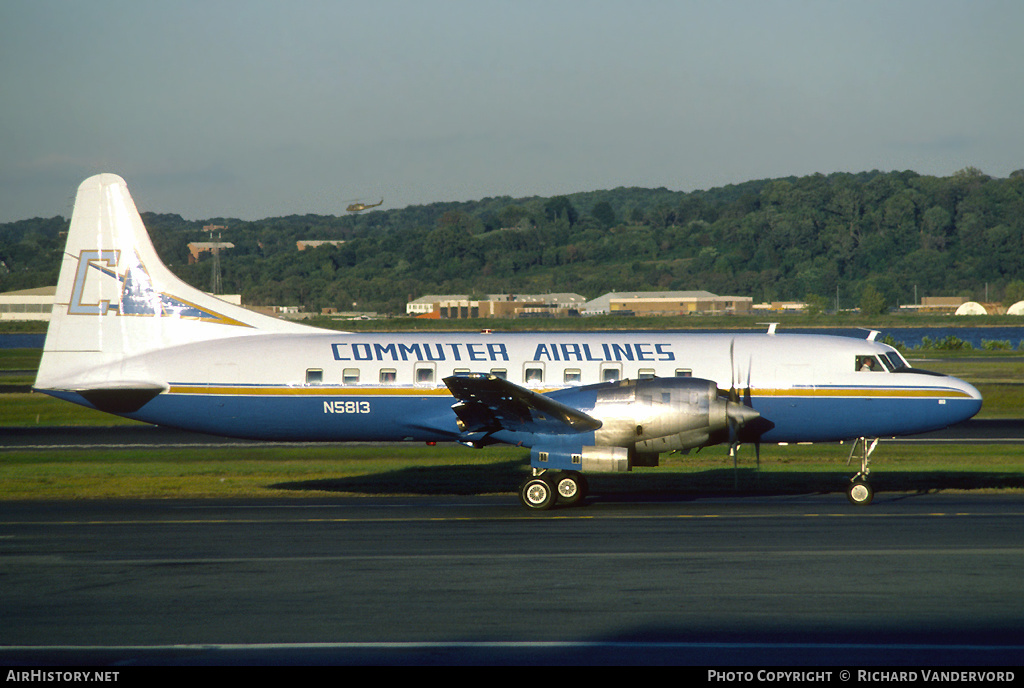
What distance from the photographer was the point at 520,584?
13.8 metres

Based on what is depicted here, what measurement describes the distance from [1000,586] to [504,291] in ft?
605

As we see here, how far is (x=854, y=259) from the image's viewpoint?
187 metres

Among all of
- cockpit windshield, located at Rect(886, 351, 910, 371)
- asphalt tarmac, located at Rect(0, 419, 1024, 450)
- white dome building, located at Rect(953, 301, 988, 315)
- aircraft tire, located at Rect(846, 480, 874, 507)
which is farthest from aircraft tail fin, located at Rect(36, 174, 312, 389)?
white dome building, located at Rect(953, 301, 988, 315)

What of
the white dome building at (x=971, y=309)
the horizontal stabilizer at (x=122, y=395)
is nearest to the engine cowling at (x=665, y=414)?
the horizontal stabilizer at (x=122, y=395)

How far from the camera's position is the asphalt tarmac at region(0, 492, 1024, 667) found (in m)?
10.8

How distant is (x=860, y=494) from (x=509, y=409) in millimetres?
7568

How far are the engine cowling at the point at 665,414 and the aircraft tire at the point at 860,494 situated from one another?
288cm

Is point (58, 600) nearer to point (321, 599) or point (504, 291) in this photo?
point (321, 599)

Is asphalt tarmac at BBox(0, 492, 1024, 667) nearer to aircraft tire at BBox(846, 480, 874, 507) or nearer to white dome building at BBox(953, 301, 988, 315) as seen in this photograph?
aircraft tire at BBox(846, 480, 874, 507)

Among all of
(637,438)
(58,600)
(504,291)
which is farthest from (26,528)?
(504,291)

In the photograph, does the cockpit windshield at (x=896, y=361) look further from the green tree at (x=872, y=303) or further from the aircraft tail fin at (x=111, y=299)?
the green tree at (x=872, y=303)

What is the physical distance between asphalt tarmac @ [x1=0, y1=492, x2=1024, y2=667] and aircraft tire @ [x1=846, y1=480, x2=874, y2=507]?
0.80ft

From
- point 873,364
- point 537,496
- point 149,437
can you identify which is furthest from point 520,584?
point 149,437

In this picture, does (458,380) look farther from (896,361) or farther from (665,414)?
(896,361)
